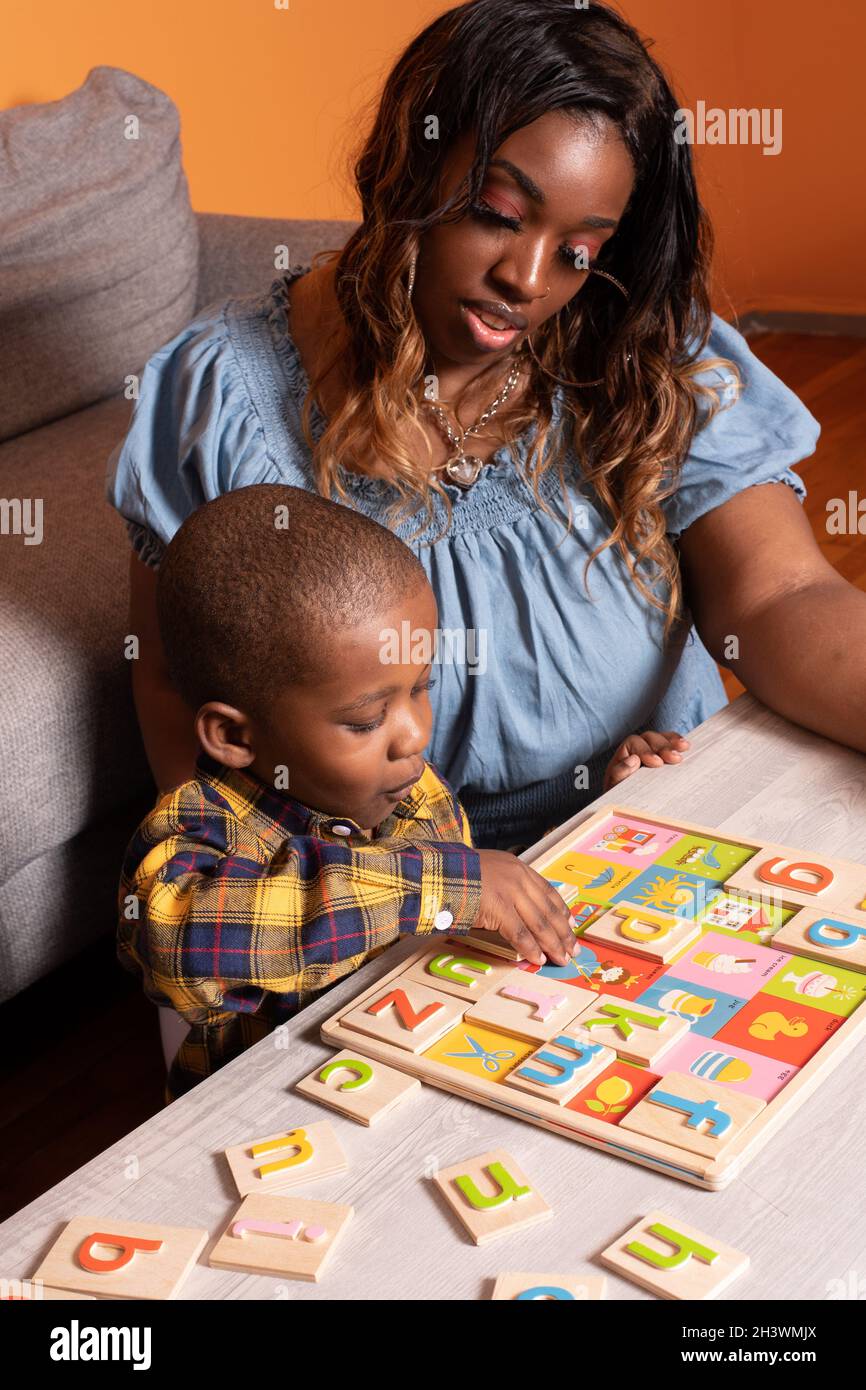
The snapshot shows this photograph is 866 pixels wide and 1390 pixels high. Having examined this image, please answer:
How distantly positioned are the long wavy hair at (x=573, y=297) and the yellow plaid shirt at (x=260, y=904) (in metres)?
0.41

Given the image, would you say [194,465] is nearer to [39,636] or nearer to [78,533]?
[39,636]

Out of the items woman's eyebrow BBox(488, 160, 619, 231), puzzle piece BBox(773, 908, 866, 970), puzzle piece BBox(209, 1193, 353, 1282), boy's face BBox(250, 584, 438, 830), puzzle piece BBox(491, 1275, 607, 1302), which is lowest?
puzzle piece BBox(773, 908, 866, 970)

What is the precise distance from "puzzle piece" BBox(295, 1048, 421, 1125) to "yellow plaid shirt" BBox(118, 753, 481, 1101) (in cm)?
9

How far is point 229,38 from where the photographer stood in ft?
9.03

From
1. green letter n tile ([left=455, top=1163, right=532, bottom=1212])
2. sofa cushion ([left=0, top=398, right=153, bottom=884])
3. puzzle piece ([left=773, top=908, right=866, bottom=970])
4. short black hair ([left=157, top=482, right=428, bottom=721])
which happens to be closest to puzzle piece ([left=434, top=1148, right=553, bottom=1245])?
green letter n tile ([left=455, top=1163, right=532, bottom=1212])

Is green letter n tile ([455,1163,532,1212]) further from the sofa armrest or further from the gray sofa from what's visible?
the sofa armrest

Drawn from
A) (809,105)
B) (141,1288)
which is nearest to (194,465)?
(141,1288)

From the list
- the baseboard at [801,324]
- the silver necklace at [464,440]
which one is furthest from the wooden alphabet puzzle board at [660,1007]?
the baseboard at [801,324]

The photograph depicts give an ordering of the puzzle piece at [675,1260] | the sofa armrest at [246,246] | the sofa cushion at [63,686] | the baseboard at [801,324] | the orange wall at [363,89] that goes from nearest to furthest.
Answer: the puzzle piece at [675,1260] < the sofa cushion at [63,686] < the sofa armrest at [246,246] < the orange wall at [363,89] < the baseboard at [801,324]

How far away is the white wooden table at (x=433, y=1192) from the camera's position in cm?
65

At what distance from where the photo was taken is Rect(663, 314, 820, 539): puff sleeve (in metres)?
1.27

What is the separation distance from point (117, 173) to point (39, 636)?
934 millimetres

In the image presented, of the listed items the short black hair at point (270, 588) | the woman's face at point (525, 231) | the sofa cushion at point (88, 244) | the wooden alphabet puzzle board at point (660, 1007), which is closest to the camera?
the wooden alphabet puzzle board at point (660, 1007)

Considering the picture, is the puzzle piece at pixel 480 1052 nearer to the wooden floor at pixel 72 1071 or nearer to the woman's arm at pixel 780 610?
the woman's arm at pixel 780 610
